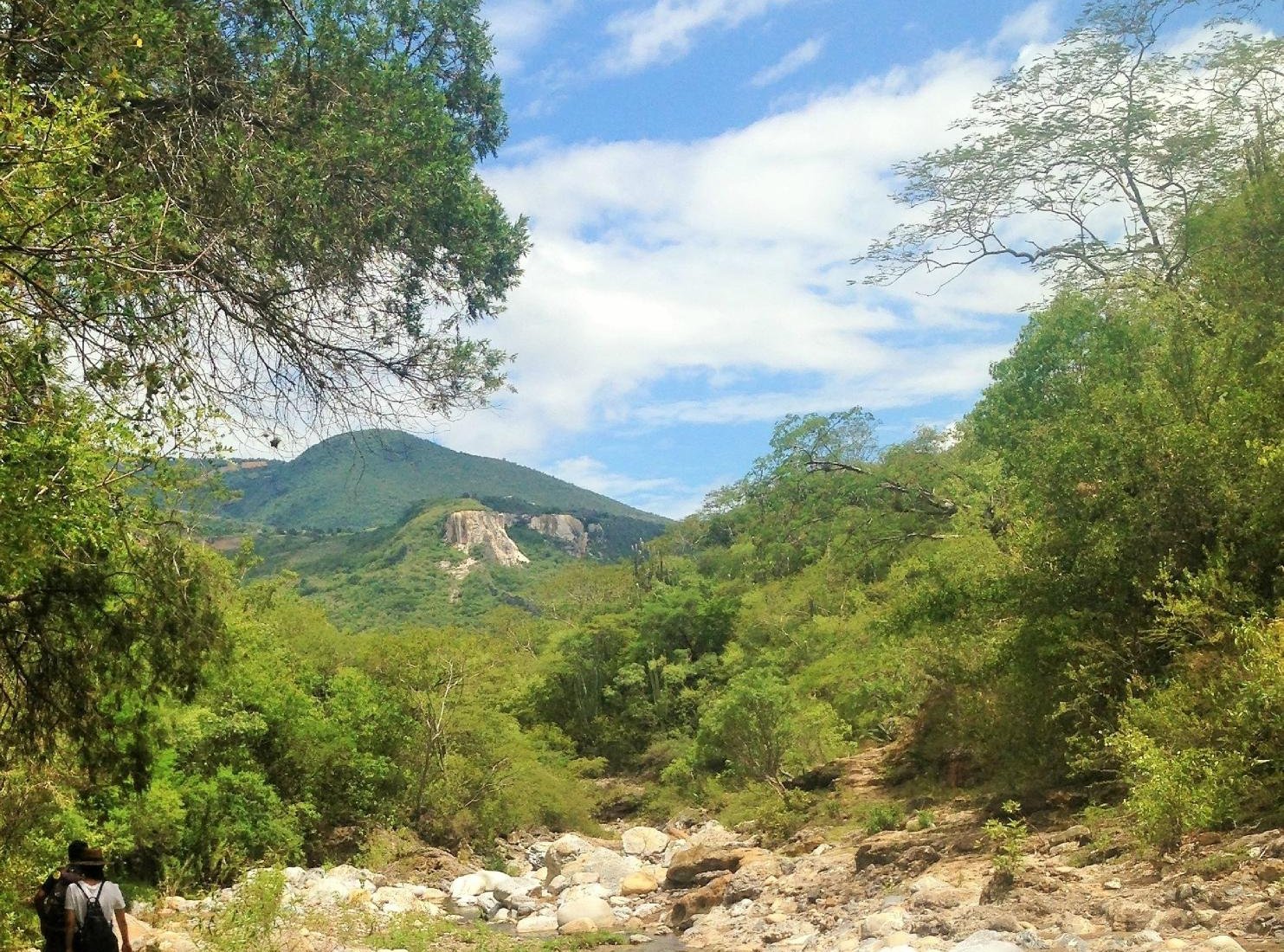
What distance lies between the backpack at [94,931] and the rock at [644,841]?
82.1 feet

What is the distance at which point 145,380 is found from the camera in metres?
5.29

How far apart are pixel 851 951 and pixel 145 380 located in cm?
1028

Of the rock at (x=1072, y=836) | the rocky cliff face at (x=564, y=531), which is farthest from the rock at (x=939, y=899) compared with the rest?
the rocky cliff face at (x=564, y=531)

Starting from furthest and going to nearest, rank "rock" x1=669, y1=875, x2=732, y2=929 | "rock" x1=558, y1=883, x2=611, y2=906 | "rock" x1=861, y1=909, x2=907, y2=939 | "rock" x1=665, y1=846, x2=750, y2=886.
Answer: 1. "rock" x1=558, y1=883, x2=611, y2=906
2. "rock" x1=665, y1=846, x2=750, y2=886
3. "rock" x1=669, y1=875, x2=732, y2=929
4. "rock" x1=861, y1=909, x2=907, y2=939

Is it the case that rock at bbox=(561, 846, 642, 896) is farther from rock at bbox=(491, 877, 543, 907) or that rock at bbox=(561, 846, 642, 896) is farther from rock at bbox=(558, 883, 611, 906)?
rock at bbox=(491, 877, 543, 907)

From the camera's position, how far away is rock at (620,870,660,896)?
23.0 m

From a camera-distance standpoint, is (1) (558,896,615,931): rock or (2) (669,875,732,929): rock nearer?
(2) (669,875,732,929): rock

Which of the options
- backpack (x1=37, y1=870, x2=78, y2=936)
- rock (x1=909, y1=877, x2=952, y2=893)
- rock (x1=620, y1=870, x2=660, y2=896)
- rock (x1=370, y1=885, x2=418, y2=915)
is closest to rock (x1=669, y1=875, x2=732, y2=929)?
rock (x1=620, y1=870, x2=660, y2=896)

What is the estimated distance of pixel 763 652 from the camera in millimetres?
37719

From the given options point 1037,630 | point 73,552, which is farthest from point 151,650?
point 1037,630

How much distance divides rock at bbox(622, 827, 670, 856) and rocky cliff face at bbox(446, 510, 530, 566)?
7085 centimetres

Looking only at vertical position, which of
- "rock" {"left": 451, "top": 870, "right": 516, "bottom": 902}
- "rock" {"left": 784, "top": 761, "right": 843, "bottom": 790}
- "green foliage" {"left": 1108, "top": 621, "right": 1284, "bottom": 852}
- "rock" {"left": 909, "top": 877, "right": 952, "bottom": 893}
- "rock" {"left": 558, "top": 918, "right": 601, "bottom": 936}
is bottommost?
"rock" {"left": 451, "top": 870, "right": 516, "bottom": 902}

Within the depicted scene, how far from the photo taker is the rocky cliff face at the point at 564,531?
11979 centimetres

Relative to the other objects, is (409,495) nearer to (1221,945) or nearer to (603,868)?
(603,868)
